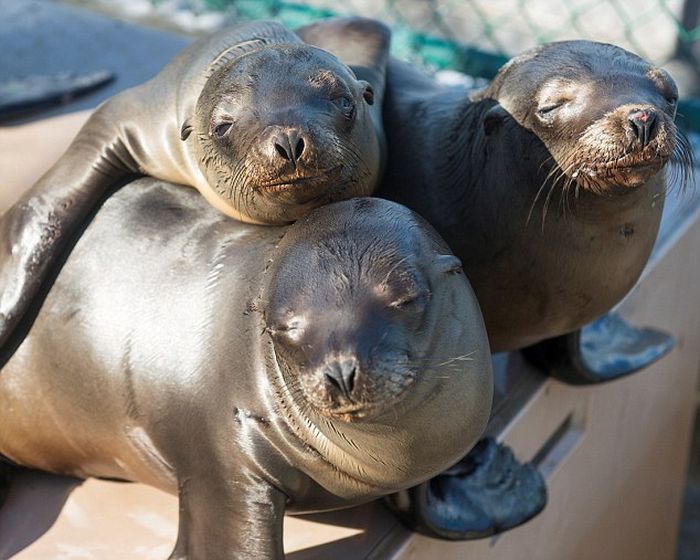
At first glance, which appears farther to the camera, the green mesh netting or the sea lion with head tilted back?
the green mesh netting

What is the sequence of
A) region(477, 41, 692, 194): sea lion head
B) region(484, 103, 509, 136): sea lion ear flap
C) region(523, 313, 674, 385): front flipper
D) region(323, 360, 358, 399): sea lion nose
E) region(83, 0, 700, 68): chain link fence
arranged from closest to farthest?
region(323, 360, 358, 399): sea lion nose, region(477, 41, 692, 194): sea lion head, region(484, 103, 509, 136): sea lion ear flap, region(523, 313, 674, 385): front flipper, region(83, 0, 700, 68): chain link fence

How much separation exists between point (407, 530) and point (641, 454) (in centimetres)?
158

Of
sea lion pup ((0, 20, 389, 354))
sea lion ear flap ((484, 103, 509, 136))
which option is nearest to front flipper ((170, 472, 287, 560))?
sea lion pup ((0, 20, 389, 354))

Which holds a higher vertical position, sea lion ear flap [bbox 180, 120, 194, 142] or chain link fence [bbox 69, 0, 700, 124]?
sea lion ear flap [bbox 180, 120, 194, 142]

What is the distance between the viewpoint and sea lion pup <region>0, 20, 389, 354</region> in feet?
6.59

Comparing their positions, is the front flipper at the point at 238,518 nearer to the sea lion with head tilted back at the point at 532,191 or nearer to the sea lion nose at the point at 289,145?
the sea lion with head tilted back at the point at 532,191

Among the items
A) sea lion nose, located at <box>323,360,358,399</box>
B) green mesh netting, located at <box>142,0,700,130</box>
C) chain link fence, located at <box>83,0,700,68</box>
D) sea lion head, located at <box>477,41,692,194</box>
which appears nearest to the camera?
sea lion nose, located at <box>323,360,358,399</box>

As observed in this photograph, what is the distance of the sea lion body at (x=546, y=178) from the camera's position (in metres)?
2.12

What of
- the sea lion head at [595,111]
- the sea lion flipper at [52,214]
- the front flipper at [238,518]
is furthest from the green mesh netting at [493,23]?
the front flipper at [238,518]

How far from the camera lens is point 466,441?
199 cm

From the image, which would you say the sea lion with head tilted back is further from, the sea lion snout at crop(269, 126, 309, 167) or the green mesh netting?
the green mesh netting

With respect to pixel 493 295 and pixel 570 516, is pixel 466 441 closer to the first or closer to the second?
pixel 493 295

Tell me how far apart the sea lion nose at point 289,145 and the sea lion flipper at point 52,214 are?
634 millimetres

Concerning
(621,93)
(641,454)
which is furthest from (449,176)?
(641,454)
